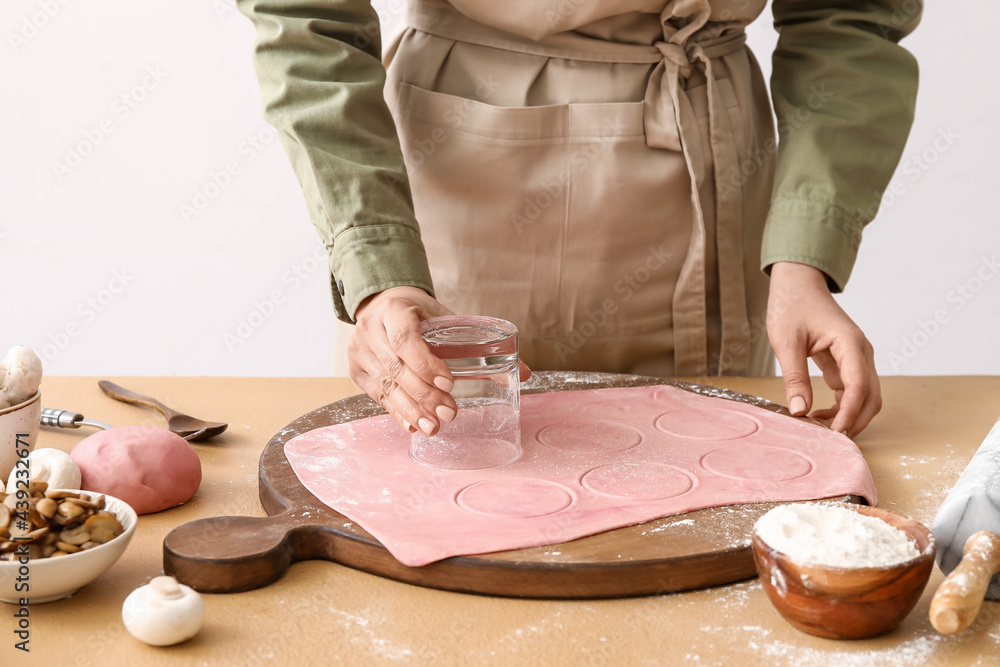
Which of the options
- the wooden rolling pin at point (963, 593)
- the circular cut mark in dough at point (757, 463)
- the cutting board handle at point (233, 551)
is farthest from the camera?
the circular cut mark in dough at point (757, 463)

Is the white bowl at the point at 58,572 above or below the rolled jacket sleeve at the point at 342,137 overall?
below

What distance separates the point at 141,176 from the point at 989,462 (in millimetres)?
2784

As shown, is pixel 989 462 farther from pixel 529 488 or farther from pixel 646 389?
pixel 646 389

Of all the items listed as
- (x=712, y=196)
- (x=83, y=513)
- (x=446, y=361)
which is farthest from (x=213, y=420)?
(x=712, y=196)

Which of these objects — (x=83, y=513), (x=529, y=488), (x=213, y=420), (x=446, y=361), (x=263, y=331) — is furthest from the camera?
(x=263, y=331)

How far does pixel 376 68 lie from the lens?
1327 mm

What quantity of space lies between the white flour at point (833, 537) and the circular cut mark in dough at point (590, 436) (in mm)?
356

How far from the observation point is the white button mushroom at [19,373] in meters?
0.98

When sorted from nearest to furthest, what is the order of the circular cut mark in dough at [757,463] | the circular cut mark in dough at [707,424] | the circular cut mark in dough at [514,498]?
the circular cut mark in dough at [514,498] < the circular cut mark in dough at [757,463] < the circular cut mark in dough at [707,424]

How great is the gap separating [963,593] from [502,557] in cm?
36
